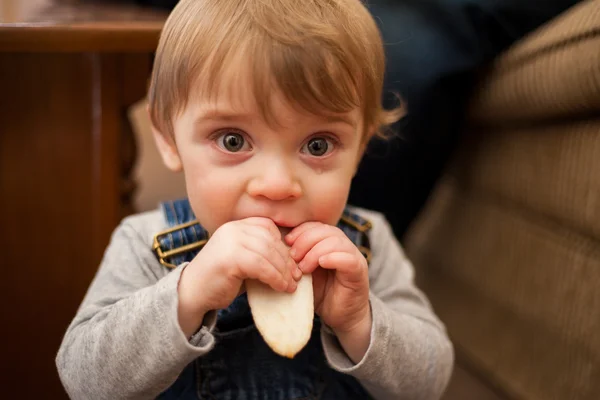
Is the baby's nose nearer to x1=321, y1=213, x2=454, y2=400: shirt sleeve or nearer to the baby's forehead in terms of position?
the baby's forehead

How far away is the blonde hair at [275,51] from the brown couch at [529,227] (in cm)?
29

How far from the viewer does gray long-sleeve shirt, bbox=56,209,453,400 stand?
54 centimetres

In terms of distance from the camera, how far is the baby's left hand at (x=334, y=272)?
0.54 meters

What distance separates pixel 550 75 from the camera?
0.75 meters

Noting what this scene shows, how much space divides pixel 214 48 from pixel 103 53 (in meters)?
0.34

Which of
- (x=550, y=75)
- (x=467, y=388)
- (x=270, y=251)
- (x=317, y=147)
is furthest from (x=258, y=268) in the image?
(x=467, y=388)

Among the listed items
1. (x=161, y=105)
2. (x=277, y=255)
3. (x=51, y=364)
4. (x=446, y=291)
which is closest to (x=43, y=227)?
(x=51, y=364)

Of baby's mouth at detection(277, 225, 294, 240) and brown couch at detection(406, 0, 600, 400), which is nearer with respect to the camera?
baby's mouth at detection(277, 225, 294, 240)

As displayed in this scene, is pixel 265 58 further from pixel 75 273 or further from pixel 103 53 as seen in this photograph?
pixel 75 273

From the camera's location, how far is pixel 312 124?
54cm

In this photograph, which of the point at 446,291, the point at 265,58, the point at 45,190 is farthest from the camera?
the point at 446,291

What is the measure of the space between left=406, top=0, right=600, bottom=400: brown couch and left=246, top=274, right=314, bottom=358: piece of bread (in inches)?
15.8

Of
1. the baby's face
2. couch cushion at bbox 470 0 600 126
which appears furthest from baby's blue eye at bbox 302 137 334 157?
couch cushion at bbox 470 0 600 126

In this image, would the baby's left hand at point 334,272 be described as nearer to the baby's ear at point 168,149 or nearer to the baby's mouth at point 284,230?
the baby's mouth at point 284,230
